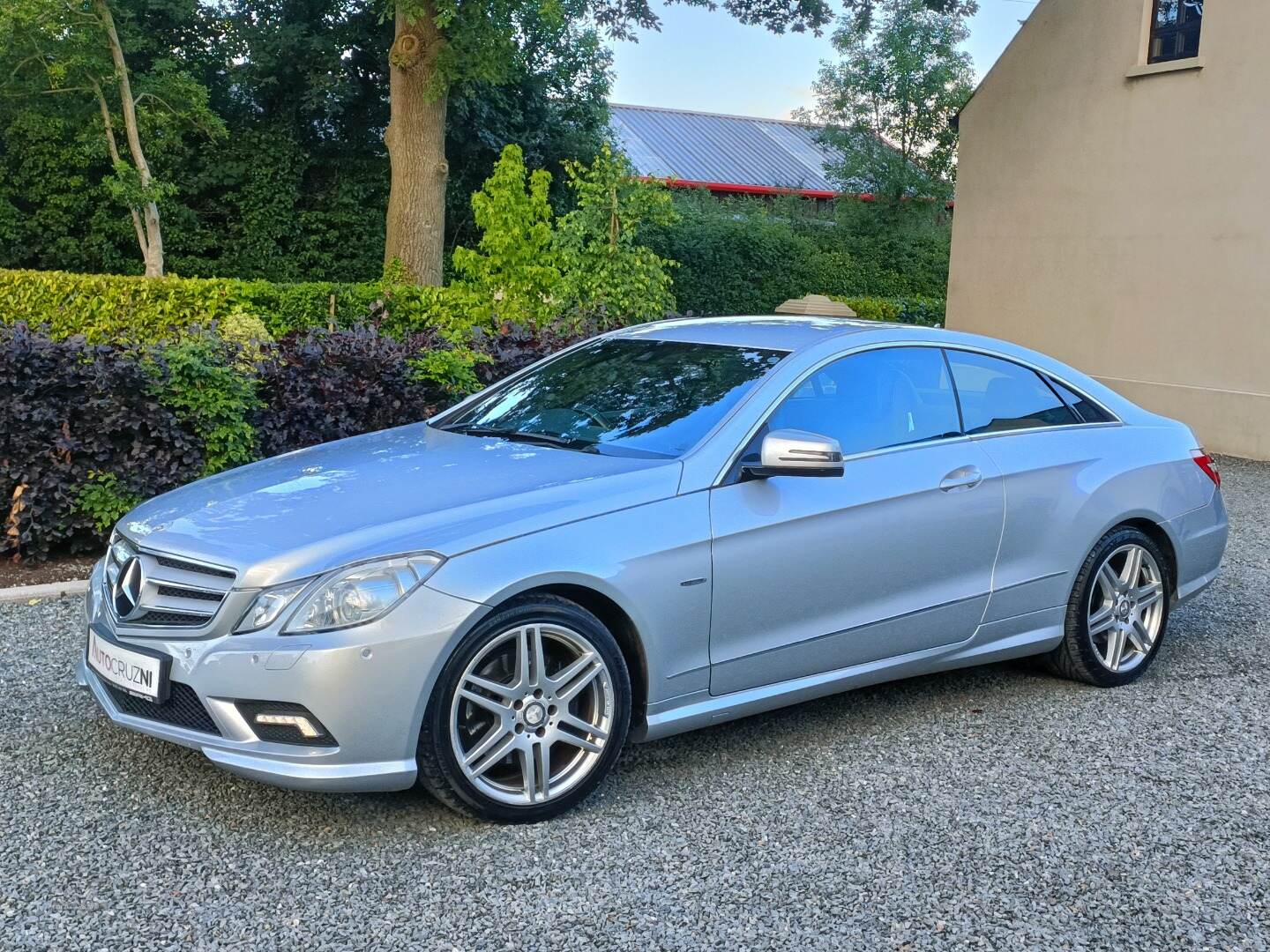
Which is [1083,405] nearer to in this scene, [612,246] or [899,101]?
[612,246]

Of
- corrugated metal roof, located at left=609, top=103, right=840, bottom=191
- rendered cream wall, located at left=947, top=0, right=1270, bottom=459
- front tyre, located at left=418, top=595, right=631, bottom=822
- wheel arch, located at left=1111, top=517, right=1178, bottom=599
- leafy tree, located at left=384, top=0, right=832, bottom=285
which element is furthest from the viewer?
corrugated metal roof, located at left=609, top=103, right=840, bottom=191

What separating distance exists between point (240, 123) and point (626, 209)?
48.1 ft

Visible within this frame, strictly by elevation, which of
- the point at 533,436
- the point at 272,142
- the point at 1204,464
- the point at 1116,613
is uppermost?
the point at 272,142

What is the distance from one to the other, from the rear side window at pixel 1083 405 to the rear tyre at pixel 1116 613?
0.49m

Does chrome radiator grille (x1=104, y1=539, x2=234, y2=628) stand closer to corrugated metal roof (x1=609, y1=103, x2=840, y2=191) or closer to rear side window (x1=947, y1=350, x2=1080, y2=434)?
rear side window (x1=947, y1=350, x2=1080, y2=434)

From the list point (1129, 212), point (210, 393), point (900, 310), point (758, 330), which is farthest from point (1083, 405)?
point (900, 310)

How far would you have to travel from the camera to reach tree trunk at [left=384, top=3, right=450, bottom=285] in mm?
17484

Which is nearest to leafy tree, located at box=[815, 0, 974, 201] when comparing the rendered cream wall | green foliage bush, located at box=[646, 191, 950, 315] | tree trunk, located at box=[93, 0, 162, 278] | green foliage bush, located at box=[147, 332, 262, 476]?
green foliage bush, located at box=[646, 191, 950, 315]

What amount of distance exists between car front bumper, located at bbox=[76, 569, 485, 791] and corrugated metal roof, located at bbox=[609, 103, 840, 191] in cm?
4115

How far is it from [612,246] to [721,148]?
3865cm

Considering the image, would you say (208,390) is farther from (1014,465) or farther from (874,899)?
(874,899)

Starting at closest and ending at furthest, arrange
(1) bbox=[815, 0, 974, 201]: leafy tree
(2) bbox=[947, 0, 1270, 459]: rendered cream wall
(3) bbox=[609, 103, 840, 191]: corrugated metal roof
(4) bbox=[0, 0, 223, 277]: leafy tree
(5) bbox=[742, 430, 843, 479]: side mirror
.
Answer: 1. (5) bbox=[742, 430, 843, 479]: side mirror
2. (2) bbox=[947, 0, 1270, 459]: rendered cream wall
3. (4) bbox=[0, 0, 223, 277]: leafy tree
4. (1) bbox=[815, 0, 974, 201]: leafy tree
5. (3) bbox=[609, 103, 840, 191]: corrugated metal roof

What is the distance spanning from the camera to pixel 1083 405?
5691mm

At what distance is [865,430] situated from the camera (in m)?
4.86
